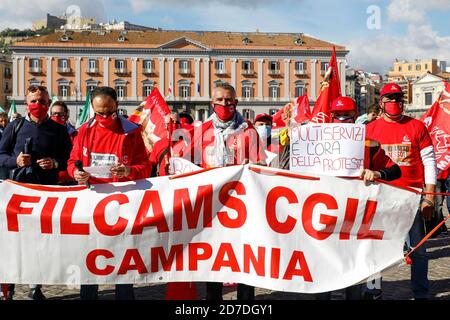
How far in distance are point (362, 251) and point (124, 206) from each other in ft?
6.15

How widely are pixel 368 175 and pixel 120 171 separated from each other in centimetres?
191

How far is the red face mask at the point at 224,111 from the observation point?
5.17 meters

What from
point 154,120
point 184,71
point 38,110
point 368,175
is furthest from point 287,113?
point 184,71

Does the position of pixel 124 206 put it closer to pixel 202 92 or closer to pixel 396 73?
pixel 202 92

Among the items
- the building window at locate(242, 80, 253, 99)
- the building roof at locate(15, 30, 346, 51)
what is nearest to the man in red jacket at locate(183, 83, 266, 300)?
the building roof at locate(15, 30, 346, 51)

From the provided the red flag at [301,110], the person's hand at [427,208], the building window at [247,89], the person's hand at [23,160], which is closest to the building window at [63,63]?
the building window at [247,89]

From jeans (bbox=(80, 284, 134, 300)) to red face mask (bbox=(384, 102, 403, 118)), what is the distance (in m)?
2.73

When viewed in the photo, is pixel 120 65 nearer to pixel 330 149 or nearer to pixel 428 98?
pixel 428 98

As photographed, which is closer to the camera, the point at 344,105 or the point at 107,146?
the point at 107,146

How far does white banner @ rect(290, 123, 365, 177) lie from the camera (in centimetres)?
475

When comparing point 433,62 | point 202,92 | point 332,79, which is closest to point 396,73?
point 433,62

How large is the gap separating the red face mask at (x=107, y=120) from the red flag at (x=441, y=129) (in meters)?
5.32

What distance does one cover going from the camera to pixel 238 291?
5012 mm

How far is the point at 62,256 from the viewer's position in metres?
4.73
